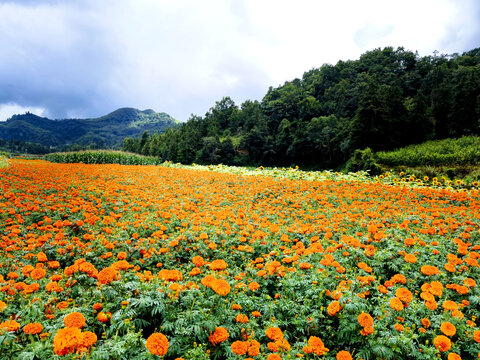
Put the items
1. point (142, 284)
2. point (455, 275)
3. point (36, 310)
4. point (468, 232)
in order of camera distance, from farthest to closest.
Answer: point (468, 232) < point (455, 275) < point (142, 284) < point (36, 310)

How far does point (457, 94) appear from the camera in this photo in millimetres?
35688

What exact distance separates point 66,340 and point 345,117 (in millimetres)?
59759

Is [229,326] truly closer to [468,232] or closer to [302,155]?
[468,232]

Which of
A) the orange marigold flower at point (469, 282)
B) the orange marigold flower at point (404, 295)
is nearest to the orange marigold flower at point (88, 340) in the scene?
the orange marigold flower at point (404, 295)

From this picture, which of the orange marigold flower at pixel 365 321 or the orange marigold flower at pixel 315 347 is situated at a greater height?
the orange marigold flower at pixel 365 321

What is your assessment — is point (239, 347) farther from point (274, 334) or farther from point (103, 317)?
point (103, 317)

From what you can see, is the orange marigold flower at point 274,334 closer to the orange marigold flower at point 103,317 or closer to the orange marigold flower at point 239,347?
the orange marigold flower at point 239,347

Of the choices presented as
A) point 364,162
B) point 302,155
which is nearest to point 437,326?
point 364,162

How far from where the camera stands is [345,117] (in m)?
54.0

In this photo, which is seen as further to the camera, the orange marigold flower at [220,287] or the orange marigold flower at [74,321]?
the orange marigold flower at [220,287]

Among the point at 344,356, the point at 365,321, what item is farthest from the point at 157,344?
the point at 365,321

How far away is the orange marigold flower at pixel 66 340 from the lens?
1675 millimetres

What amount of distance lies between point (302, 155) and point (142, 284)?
168ft

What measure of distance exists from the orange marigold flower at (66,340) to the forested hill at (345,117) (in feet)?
124
